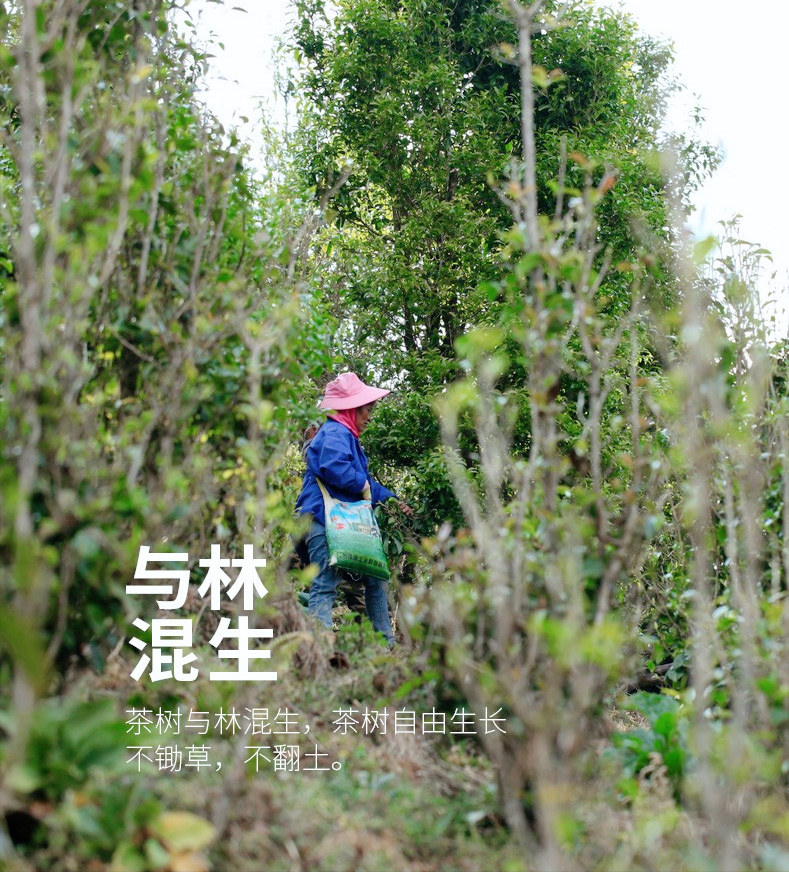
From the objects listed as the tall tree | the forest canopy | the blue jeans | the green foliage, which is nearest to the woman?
the blue jeans

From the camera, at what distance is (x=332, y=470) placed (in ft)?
17.1

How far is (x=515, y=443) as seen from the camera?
7.73 meters

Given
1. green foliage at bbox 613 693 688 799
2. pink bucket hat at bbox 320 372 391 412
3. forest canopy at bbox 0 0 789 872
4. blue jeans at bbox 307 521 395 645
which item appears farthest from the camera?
pink bucket hat at bbox 320 372 391 412

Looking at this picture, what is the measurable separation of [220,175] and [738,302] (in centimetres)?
228

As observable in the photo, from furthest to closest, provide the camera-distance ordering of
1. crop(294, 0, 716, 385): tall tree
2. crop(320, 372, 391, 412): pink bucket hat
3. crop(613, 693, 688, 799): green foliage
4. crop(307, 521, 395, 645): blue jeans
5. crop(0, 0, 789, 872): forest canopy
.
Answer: crop(294, 0, 716, 385): tall tree → crop(320, 372, 391, 412): pink bucket hat → crop(307, 521, 395, 645): blue jeans → crop(613, 693, 688, 799): green foliage → crop(0, 0, 789, 872): forest canopy

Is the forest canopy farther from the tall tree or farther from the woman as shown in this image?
the tall tree

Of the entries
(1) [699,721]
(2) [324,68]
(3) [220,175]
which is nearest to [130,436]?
(3) [220,175]

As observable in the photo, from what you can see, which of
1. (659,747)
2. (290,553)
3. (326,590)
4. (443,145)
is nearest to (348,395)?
(326,590)

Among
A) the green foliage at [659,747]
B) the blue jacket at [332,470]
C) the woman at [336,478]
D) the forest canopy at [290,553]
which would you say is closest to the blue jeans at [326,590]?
the woman at [336,478]

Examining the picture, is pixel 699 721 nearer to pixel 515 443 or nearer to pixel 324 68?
pixel 515 443

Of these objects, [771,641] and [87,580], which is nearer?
[87,580]

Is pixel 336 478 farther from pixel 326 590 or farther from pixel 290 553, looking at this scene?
pixel 290 553

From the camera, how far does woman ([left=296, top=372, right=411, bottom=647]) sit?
5238 millimetres

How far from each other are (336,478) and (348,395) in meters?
0.59
